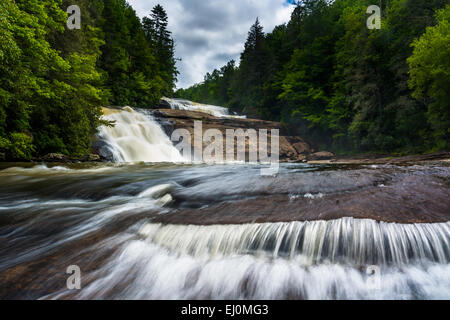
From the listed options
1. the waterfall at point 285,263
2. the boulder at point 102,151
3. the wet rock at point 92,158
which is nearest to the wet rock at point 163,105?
the boulder at point 102,151

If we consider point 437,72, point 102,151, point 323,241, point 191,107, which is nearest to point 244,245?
point 323,241

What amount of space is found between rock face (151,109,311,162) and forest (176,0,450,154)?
2.80m

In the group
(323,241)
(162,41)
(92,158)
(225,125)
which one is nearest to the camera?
(323,241)

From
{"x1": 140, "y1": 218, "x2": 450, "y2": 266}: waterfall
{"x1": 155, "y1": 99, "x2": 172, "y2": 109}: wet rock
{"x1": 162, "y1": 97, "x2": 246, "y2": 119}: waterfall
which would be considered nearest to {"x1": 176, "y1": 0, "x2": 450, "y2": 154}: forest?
{"x1": 162, "y1": 97, "x2": 246, "y2": 119}: waterfall

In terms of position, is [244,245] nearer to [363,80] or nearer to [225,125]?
[225,125]

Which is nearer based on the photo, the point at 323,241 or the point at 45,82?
the point at 323,241

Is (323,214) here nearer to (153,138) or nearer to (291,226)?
(291,226)

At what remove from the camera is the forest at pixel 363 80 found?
14297 mm

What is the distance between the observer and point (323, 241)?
222 centimetres

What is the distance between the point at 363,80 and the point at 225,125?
493 inches

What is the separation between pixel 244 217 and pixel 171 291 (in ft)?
3.84

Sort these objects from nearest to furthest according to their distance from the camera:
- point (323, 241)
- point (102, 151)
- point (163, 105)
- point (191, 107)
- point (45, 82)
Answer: point (323, 241)
point (45, 82)
point (102, 151)
point (163, 105)
point (191, 107)

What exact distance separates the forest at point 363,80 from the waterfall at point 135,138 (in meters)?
15.5

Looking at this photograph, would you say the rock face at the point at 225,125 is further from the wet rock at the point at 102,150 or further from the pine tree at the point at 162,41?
the pine tree at the point at 162,41
